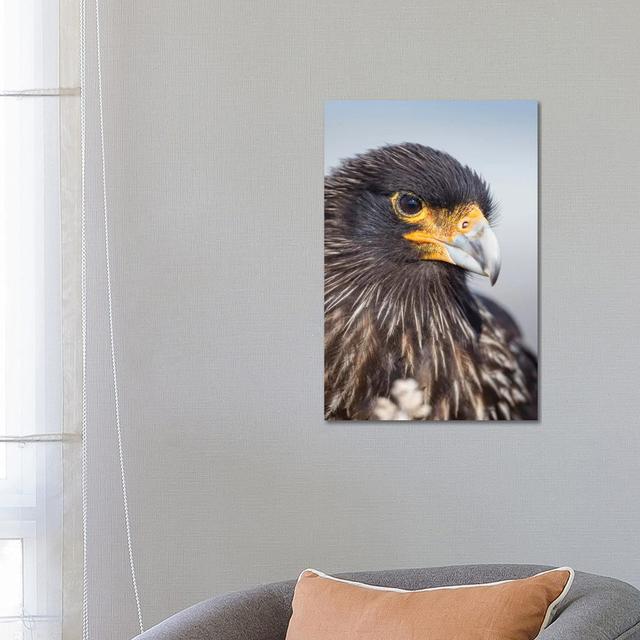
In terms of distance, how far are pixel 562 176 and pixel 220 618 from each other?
5.09 feet

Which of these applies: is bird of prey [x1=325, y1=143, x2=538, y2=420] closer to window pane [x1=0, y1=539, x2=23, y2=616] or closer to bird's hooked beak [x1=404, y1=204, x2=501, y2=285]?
bird's hooked beak [x1=404, y1=204, x2=501, y2=285]

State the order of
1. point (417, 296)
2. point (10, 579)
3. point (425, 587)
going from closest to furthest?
point (425, 587), point (10, 579), point (417, 296)

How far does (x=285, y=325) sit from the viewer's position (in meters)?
2.49

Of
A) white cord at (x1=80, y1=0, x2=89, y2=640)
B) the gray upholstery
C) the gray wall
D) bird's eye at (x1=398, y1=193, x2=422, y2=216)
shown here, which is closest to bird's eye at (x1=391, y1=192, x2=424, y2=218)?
bird's eye at (x1=398, y1=193, x2=422, y2=216)

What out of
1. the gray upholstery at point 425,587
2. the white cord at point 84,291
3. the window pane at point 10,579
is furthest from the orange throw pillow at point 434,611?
the window pane at point 10,579

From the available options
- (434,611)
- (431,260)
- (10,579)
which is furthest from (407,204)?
(10,579)

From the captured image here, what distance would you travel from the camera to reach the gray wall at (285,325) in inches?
97.9

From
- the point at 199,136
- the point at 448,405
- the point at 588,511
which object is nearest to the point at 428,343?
the point at 448,405

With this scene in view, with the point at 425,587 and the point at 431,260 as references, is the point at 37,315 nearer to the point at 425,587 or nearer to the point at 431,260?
the point at 431,260

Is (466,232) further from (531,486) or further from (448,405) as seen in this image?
(531,486)

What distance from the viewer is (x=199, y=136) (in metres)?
2.49

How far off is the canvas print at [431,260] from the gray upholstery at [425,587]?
70 centimetres

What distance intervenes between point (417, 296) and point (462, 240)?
0.67 ft

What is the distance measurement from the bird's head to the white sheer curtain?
0.77m
